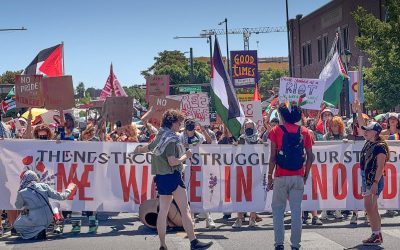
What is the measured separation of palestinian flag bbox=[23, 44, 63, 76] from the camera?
51.4 feet

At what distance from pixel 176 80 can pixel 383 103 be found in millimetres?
52167

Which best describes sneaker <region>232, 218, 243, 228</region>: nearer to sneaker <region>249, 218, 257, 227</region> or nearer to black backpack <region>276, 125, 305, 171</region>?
sneaker <region>249, 218, 257, 227</region>

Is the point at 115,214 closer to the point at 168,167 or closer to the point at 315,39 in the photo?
the point at 168,167

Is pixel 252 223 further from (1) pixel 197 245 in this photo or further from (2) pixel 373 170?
(2) pixel 373 170

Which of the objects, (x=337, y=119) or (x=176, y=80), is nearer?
(x=337, y=119)

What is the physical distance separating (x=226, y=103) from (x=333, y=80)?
4.81 metres

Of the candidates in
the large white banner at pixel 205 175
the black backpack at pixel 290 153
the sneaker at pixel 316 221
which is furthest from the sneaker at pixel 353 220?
the black backpack at pixel 290 153

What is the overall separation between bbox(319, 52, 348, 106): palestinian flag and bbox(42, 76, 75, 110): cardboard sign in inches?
231

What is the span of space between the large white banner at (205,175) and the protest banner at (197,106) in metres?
2.69

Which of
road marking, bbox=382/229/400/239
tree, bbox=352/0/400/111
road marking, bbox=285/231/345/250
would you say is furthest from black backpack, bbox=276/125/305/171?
tree, bbox=352/0/400/111

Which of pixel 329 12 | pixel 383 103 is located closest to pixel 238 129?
pixel 383 103

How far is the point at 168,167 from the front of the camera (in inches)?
323

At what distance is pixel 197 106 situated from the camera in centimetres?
1377

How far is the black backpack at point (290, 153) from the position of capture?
7781mm
